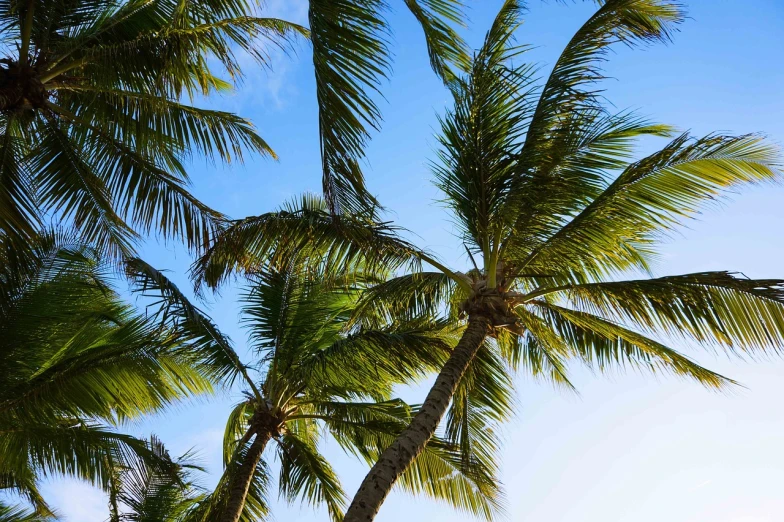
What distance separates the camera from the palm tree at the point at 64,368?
823cm

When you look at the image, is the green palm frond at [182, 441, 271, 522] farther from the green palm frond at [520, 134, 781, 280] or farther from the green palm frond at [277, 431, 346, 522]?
the green palm frond at [520, 134, 781, 280]

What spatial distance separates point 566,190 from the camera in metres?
8.18

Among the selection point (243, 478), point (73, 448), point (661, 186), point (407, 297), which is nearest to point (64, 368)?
point (73, 448)

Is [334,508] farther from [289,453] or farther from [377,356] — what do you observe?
[377,356]

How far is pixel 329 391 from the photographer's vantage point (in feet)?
31.2

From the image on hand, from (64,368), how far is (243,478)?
2372 millimetres

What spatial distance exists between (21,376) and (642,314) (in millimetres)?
6877

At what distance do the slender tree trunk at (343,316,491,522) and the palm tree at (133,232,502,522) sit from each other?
0.71 meters

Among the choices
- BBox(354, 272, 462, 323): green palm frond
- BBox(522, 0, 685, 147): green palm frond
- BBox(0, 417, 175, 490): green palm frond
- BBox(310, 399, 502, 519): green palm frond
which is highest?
BBox(522, 0, 685, 147): green palm frond

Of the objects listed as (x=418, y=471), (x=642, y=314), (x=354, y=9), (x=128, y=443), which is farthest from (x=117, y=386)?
(x=642, y=314)

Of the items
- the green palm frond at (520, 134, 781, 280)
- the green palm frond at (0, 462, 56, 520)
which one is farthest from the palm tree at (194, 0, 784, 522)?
the green palm frond at (0, 462, 56, 520)

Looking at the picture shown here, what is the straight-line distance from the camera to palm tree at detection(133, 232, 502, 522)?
8.45 m

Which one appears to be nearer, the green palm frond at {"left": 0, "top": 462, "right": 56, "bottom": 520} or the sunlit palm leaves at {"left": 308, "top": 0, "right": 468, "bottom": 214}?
the sunlit palm leaves at {"left": 308, "top": 0, "right": 468, "bottom": 214}

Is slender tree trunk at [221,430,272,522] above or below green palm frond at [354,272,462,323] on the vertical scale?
below
